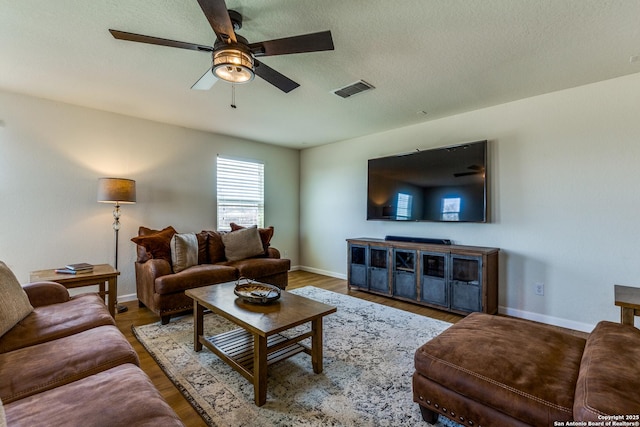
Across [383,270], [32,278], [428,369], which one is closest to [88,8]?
[32,278]

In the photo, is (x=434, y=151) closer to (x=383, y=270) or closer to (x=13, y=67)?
(x=383, y=270)

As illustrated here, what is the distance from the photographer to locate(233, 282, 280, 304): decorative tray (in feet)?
6.88

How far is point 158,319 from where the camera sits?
3070 mm

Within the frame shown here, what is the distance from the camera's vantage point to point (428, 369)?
1.46 meters

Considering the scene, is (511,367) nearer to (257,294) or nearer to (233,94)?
(257,294)

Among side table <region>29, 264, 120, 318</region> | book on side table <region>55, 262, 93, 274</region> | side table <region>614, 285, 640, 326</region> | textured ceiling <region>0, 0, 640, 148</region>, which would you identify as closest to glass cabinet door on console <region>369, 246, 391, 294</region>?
textured ceiling <region>0, 0, 640, 148</region>

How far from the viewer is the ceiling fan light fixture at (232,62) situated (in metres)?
1.75

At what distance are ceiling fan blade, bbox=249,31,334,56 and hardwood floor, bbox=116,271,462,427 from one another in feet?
7.26

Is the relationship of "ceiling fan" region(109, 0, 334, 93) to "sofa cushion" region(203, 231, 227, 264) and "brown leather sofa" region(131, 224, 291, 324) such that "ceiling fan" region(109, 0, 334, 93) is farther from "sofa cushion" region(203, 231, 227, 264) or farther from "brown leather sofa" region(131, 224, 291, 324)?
"sofa cushion" region(203, 231, 227, 264)

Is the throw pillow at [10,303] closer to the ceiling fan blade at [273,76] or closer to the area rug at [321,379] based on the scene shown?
the area rug at [321,379]

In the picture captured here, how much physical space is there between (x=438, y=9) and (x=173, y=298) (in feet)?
10.9

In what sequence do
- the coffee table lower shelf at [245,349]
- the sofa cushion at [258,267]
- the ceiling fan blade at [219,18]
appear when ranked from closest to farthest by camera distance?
the ceiling fan blade at [219,18] < the coffee table lower shelf at [245,349] < the sofa cushion at [258,267]

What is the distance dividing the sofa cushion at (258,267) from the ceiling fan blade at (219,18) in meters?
2.52

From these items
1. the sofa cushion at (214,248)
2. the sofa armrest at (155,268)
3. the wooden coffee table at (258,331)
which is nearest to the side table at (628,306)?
the wooden coffee table at (258,331)
